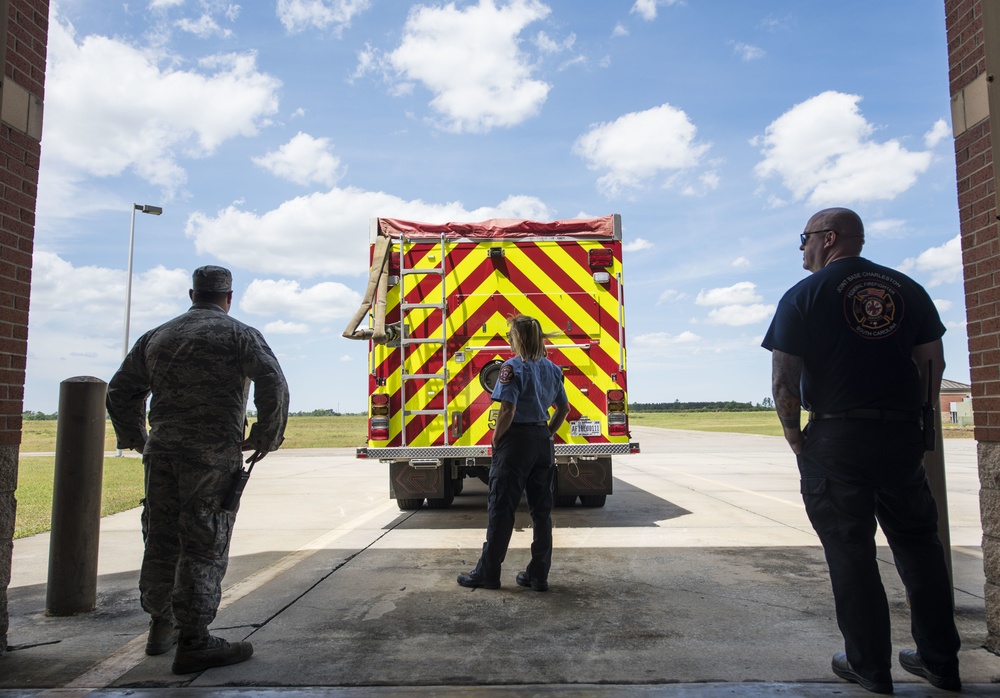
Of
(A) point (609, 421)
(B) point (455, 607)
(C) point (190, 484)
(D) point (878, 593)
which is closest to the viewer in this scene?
(D) point (878, 593)

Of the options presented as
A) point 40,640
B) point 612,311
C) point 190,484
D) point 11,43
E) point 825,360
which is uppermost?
point 11,43

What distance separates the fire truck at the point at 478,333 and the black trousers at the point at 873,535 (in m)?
4.50

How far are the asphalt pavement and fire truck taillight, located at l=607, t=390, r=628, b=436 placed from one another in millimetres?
1008

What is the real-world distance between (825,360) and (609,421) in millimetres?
4576

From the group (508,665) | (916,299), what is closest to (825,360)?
(916,299)

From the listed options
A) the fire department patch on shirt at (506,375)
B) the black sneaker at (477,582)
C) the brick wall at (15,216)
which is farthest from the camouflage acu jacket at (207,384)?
the black sneaker at (477,582)

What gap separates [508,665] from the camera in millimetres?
3406

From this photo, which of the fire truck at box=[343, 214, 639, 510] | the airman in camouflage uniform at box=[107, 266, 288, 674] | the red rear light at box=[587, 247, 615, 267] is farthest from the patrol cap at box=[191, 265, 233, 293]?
the red rear light at box=[587, 247, 615, 267]

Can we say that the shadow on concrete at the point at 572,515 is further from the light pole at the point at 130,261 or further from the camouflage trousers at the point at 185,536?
the light pole at the point at 130,261

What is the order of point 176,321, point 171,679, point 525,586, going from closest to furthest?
point 171,679 < point 176,321 < point 525,586

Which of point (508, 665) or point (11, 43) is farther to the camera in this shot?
point (11, 43)

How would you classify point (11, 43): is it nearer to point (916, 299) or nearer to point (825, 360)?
point (825, 360)

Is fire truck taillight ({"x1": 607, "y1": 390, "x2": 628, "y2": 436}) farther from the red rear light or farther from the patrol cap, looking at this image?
the patrol cap

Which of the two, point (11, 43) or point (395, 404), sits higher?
point (11, 43)
